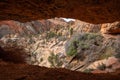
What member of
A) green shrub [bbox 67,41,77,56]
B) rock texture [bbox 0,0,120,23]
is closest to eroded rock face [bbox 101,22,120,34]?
green shrub [bbox 67,41,77,56]

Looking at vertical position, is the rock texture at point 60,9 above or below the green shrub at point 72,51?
above

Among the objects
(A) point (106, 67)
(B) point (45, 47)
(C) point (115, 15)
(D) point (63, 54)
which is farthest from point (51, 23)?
(C) point (115, 15)

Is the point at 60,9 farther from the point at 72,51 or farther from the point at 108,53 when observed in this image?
the point at 72,51

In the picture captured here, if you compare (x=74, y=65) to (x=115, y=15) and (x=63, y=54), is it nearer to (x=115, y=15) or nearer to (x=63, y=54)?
(x=63, y=54)

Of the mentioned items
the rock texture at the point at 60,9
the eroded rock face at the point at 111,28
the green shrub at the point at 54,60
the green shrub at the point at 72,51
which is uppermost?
the rock texture at the point at 60,9

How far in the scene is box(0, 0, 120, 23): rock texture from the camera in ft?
14.8

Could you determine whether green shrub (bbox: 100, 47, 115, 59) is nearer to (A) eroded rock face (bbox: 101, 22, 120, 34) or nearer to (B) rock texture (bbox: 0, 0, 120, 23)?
(A) eroded rock face (bbox: 101, 22, 120, 34)

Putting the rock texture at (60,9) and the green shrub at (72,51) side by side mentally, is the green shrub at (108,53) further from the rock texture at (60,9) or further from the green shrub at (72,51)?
the rock texture at (60,9)

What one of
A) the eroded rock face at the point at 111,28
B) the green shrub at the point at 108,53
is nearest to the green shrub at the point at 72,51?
the green shrub at the point at 108,53

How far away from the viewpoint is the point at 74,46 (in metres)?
14.8

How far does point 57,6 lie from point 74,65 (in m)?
9.22

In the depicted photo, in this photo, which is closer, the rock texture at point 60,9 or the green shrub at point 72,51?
the rock texture at point 60,9

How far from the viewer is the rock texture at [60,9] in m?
4.51

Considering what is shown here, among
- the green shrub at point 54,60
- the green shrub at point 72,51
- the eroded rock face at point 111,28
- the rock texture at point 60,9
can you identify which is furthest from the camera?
the green shrub at point 54,60
